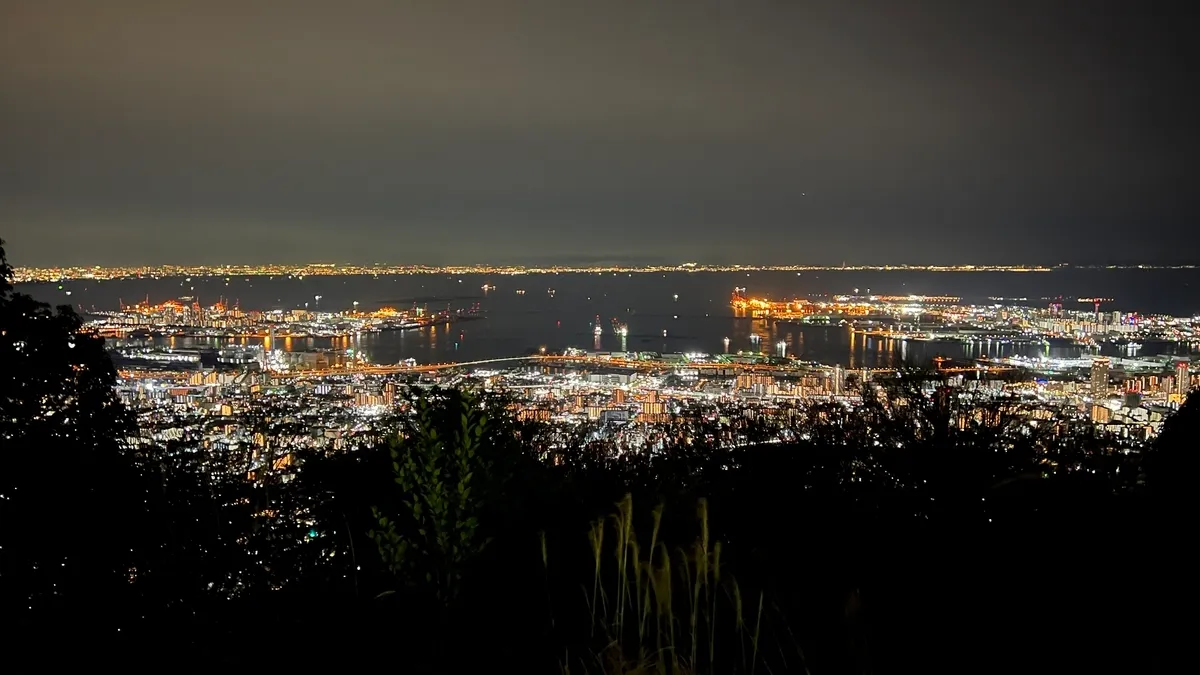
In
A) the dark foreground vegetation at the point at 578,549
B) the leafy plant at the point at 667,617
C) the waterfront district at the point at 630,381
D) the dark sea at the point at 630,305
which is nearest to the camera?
the leafy plant at the point at 667,617

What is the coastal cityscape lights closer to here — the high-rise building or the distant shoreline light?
the distant shoreline light

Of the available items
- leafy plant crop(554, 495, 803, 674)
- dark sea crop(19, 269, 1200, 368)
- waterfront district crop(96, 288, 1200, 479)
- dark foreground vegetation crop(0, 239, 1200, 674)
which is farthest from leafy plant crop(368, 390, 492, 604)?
dark sea crop(19, 269, 1200, 368)

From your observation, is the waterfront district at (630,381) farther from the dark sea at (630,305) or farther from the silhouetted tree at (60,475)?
the dark sea at (630,305)

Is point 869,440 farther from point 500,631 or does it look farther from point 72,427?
point 72,427

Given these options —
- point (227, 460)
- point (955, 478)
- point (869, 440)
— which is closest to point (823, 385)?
point (869, 440)

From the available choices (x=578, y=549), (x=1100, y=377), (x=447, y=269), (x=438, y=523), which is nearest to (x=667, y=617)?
(x=438, y=523)

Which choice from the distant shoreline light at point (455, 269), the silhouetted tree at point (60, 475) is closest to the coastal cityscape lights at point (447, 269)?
the distant shoreline light at point (455, 269)
